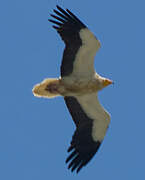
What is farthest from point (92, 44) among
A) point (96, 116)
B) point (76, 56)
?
point (96, 116)

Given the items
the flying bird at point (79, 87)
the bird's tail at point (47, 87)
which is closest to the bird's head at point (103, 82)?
the flying bird at point (79, 87)

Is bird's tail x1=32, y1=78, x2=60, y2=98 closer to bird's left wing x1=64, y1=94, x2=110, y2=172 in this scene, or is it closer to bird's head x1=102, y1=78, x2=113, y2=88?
bird's left wing x1=64, y1=94, x2=110, y2=172

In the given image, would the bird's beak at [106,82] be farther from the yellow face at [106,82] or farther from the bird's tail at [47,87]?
the bird's tail at [47,87]

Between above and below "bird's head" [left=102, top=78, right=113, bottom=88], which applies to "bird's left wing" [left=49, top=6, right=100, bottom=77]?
above

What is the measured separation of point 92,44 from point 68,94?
4.48 feet

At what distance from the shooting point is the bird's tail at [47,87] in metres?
17.7

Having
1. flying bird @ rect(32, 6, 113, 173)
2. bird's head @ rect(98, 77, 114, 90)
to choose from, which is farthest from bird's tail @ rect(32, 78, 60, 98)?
bird's head @ rect(98, 77, 114, 90)

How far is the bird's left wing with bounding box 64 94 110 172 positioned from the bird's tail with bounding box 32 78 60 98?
2.13ft

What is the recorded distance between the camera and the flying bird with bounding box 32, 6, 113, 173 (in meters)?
17.4

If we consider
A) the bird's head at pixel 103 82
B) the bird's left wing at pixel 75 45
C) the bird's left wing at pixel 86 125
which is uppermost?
the bird's left wing at pixel 75 45

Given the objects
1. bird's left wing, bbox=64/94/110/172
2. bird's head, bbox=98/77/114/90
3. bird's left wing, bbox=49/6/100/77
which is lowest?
bird's left wing, bbox=64/94/110/172

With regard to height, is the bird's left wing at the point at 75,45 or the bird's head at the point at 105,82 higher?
the bird's left wing at the point at 75,45

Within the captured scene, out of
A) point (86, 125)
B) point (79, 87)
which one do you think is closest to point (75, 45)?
point (79, 87)

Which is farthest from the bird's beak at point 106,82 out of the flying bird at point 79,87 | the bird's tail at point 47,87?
the bird's tail at point 47,87
